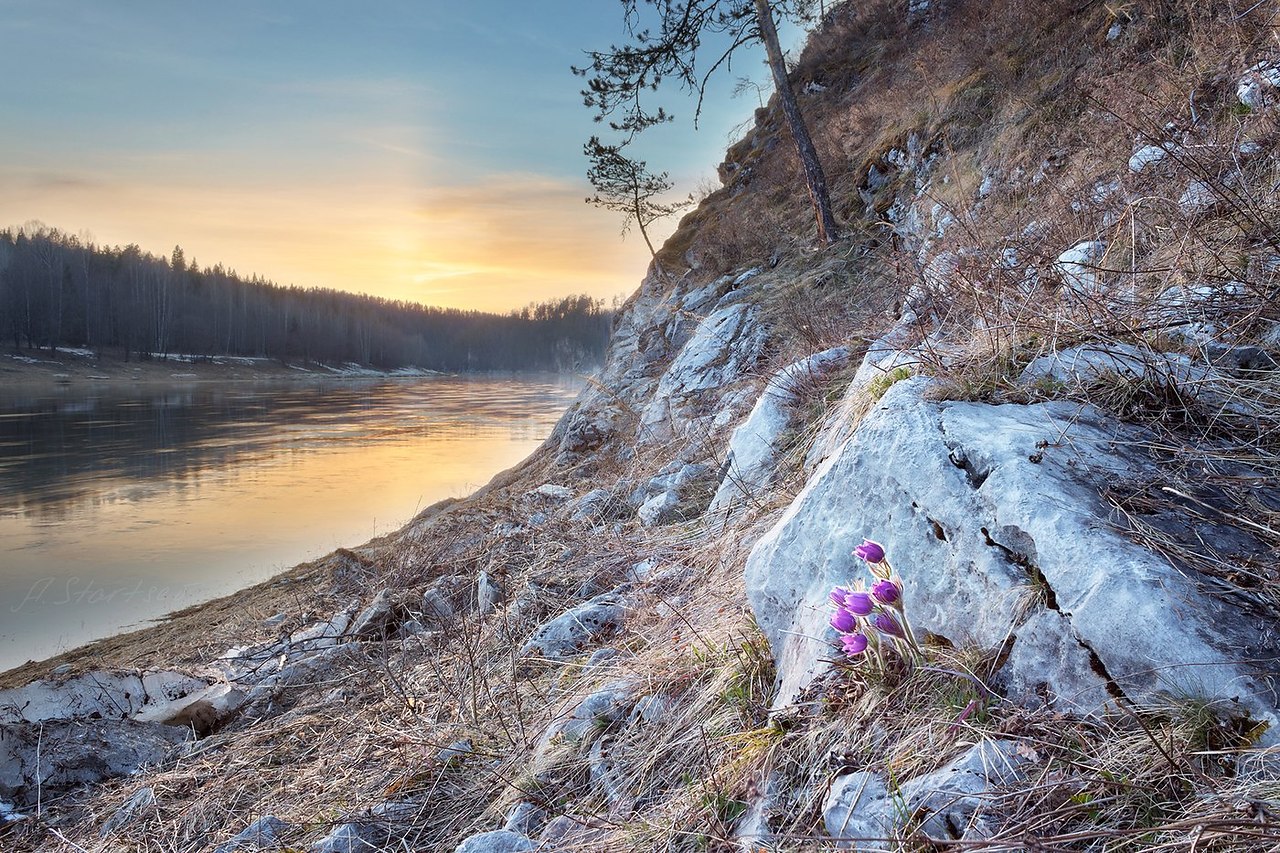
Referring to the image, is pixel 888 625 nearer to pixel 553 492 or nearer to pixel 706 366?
pixel 706 366

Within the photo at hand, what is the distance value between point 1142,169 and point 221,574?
13.3 m

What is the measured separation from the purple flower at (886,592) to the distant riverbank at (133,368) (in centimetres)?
6287

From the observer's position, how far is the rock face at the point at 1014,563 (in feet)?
4.40

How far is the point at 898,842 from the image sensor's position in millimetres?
1275

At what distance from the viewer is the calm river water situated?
33.9 feet

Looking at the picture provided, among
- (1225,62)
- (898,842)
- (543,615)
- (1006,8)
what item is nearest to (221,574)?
(543,615)

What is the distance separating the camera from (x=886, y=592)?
1.54m

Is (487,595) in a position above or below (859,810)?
below

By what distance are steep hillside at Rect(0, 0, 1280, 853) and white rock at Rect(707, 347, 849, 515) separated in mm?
37

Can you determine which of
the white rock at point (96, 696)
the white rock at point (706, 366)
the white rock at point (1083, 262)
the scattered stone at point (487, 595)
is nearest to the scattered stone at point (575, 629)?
the scattered stone at point (487, 595)

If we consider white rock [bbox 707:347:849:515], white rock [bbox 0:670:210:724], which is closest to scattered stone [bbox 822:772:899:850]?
white rock [bbox 707:347:849:515]

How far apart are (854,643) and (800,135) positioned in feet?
34.2

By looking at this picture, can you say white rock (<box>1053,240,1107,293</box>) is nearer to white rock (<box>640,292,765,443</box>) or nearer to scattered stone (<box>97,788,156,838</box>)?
scattered stone (<box>97,788,156,838</box>)

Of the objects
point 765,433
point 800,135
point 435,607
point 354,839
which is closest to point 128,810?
point 354,839
